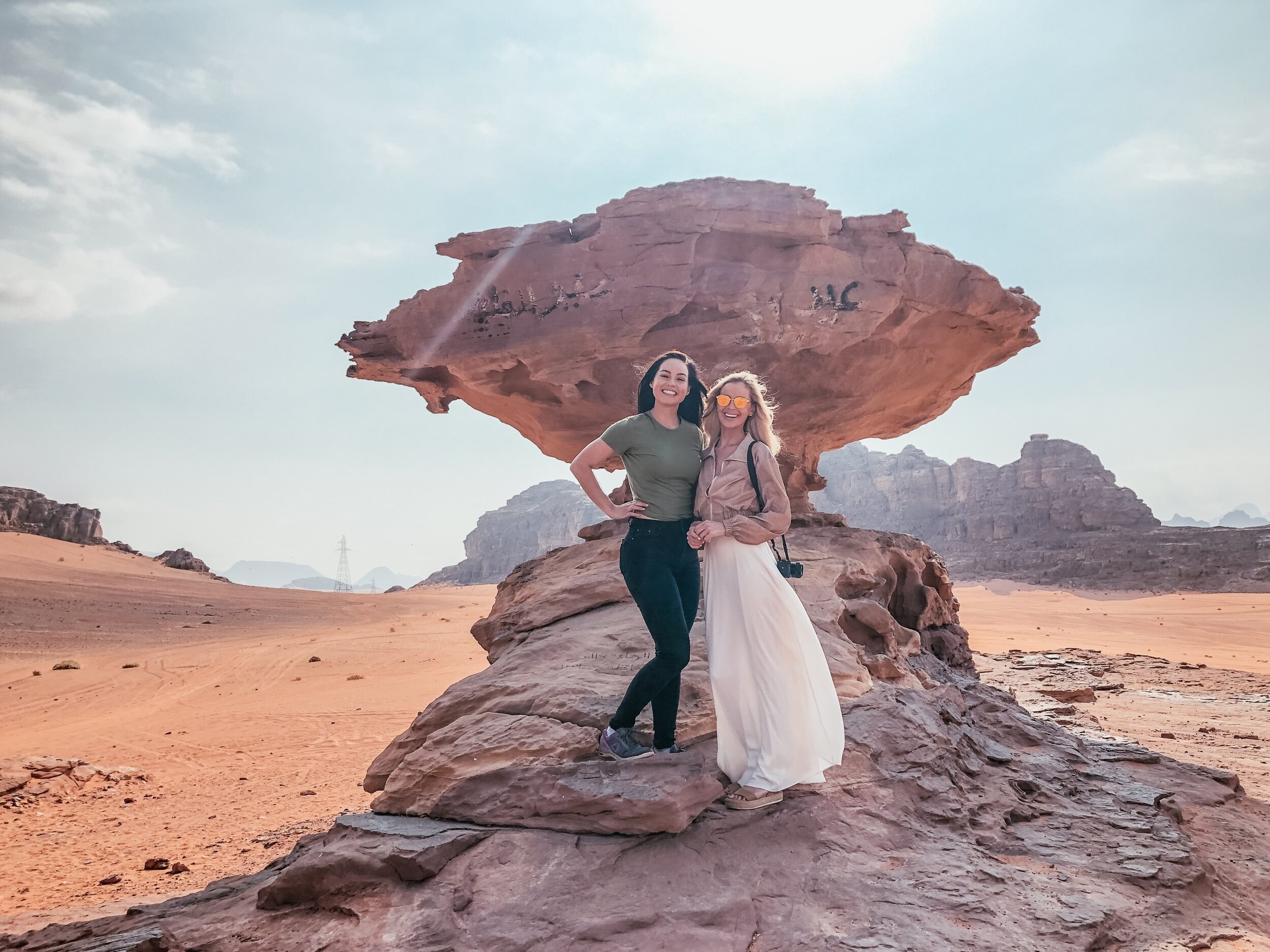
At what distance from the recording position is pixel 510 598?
7285mm

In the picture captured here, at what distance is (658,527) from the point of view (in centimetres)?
353

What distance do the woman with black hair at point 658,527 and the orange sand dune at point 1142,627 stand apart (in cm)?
1630

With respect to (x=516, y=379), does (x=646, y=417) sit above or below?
below

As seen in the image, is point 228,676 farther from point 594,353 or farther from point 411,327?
point 594,353

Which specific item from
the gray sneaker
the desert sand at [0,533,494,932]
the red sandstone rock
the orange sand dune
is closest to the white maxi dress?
the gray sneaker

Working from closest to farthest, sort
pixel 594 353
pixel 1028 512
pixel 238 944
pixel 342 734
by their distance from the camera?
1. pixel 238 944
2. pixel 594 353
3. pixel 342 734
4. pixel 1028 512

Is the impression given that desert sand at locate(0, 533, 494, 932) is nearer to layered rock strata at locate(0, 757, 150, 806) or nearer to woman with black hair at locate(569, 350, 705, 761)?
layered rock strata at locate(0, 757, 150, 806)

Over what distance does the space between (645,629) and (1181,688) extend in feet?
40.2

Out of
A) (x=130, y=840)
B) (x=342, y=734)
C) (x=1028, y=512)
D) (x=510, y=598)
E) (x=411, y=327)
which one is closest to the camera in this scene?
(x=130, y=840)

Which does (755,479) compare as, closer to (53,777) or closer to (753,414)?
(753,414)

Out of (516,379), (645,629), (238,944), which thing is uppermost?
(516,379)

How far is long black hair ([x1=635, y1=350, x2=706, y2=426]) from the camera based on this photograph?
149 inches

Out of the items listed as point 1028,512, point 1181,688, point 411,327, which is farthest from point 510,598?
point 1028,512

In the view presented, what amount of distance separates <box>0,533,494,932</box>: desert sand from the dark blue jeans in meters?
3.90
